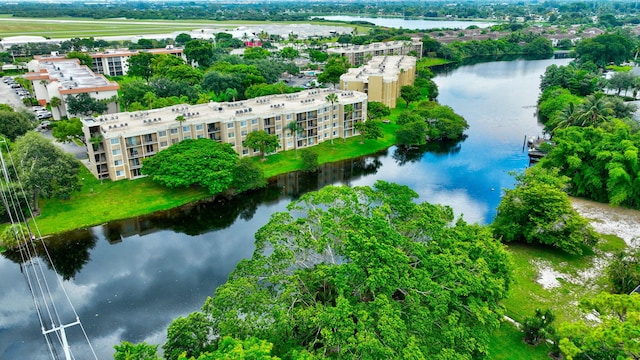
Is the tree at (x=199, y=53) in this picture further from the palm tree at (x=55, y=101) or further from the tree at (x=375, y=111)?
the tree at (x=375, y=111)

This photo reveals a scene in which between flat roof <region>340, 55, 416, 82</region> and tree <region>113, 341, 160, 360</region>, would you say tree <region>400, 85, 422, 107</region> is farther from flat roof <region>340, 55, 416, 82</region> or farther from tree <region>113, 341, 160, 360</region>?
tree <region>113, 341, 160, 360</region>

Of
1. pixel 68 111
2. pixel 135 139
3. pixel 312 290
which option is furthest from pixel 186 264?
pixel 68 111

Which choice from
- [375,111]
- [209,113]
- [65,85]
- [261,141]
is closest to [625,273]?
[261,141]

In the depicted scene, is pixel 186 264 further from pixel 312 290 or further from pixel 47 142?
pixel 47 142

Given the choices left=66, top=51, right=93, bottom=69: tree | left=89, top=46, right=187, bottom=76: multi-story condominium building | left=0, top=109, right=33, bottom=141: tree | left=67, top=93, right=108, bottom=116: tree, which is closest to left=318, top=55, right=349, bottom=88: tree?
left=89, top=46, right=187, bottom=76: multi-story condominium building

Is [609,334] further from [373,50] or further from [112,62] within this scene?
[112,62]
